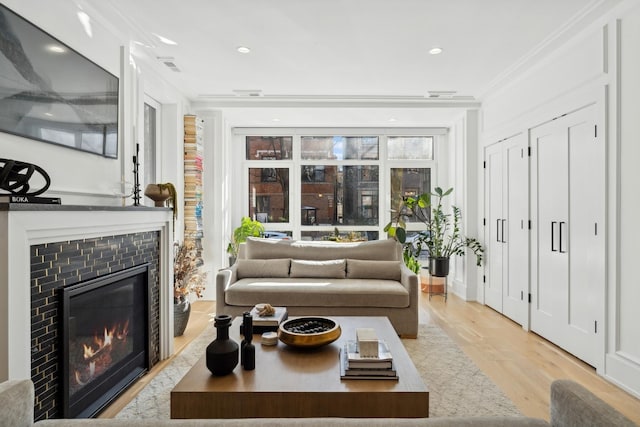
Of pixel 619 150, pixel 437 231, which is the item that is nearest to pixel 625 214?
pixel 619 150

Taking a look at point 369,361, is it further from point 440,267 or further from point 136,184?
point 440,267

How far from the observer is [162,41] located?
134 inches

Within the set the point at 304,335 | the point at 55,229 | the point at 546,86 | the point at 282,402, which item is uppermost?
the point at 546,86

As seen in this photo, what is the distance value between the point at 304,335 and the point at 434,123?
470cm

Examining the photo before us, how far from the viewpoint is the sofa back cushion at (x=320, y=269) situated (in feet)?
13.3

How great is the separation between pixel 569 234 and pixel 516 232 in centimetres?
87

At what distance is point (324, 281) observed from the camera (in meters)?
3.92

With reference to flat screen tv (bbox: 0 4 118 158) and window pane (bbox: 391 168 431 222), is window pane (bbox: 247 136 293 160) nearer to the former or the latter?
window pane (bbox: 391 168 431 222)

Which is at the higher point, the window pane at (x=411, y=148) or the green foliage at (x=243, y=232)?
the window pane at (x=411, y=148)

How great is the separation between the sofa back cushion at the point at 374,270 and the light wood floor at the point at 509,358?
65 centimetres

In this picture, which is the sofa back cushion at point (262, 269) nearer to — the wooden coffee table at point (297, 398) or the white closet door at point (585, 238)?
the wooden coffee table at point (297, 398)

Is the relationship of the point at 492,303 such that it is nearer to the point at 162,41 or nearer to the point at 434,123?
the point at 434,123

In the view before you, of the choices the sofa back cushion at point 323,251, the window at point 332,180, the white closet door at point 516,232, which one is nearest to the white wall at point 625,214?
the white closet door at point 516,232

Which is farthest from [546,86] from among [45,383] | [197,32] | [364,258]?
[45,383]
